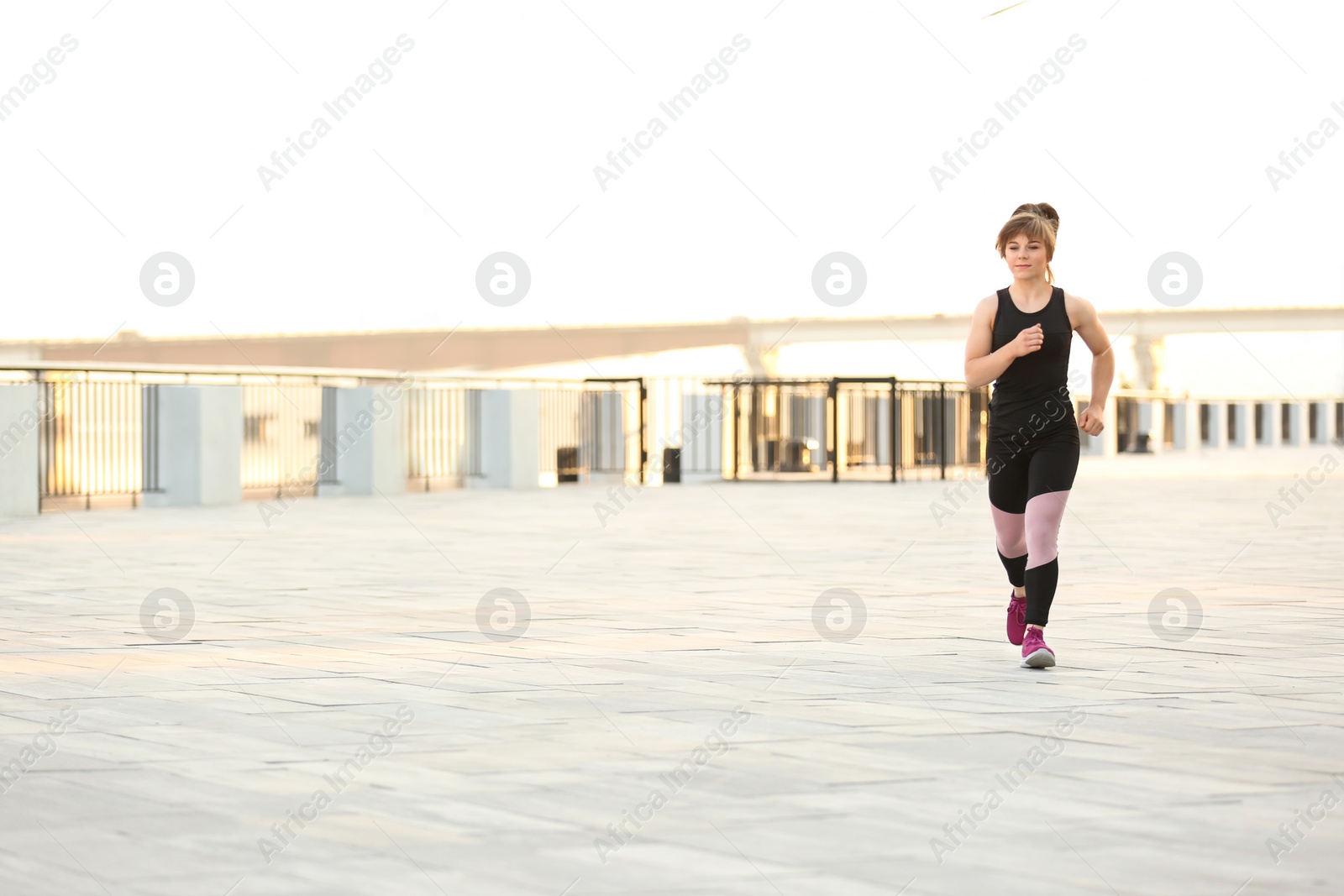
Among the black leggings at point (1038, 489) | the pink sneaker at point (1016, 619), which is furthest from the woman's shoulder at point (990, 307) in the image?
the pink sneaker at point (1016, 619)

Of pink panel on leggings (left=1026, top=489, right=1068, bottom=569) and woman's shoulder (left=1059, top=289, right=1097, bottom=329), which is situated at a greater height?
woman's shoulder (left=1059, top=289, right=1097, bottom=329)

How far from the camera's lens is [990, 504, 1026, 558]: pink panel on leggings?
746 cm

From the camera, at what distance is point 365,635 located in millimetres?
8438

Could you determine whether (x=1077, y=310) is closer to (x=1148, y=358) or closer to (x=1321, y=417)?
(x=1148, y=358)

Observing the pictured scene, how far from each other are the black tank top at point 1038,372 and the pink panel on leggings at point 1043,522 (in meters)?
0.28

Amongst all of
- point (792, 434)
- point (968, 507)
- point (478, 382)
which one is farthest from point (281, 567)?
point (792, 434)

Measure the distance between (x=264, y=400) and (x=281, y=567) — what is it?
13790 mm

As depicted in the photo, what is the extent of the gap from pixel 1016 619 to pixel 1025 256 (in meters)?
1.51

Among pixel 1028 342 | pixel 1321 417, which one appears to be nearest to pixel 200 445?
pixel 1028 342

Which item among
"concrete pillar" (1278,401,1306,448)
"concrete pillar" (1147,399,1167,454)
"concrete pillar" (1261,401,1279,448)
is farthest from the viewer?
"concrete pillar" (1278,401,1306,448)

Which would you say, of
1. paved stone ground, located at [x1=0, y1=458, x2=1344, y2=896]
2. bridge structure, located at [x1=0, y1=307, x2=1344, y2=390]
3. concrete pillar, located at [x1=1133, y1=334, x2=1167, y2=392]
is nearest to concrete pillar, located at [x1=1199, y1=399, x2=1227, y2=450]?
bridge structure, located at [x1=0, y1=307, x2=1344, y2=390]

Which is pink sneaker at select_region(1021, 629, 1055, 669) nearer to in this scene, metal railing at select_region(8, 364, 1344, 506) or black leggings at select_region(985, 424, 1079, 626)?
black leggings at select_region(985, 424, 1079, 626)

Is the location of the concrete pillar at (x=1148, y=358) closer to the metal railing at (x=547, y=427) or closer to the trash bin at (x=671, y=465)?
the metal railing at (x=547, y=427)

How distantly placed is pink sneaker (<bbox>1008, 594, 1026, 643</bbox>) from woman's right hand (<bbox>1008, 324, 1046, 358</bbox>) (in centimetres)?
108
